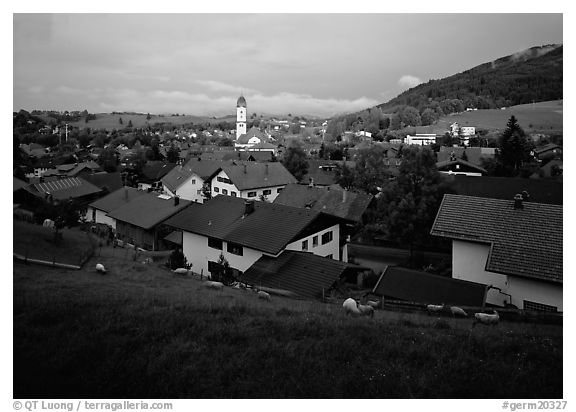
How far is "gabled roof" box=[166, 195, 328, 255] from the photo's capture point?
13391 mm

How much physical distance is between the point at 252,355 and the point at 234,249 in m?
9.68

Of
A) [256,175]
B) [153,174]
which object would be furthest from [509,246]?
[153,174]

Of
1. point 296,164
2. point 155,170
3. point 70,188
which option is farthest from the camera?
point 155,170

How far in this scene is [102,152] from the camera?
43406 millimetres

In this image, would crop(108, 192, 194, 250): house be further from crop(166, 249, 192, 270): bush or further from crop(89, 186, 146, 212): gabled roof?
crop(166, 249, 192, 270): bush

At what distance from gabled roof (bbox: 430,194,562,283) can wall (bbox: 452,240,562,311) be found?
0.28 m

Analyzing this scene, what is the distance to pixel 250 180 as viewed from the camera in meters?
32.1

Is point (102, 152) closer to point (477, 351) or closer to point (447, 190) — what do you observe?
point (447, 190)

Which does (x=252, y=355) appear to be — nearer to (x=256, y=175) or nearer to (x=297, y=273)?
(x=297, y=273)

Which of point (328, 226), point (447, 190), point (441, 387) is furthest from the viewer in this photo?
point (447, 190)
